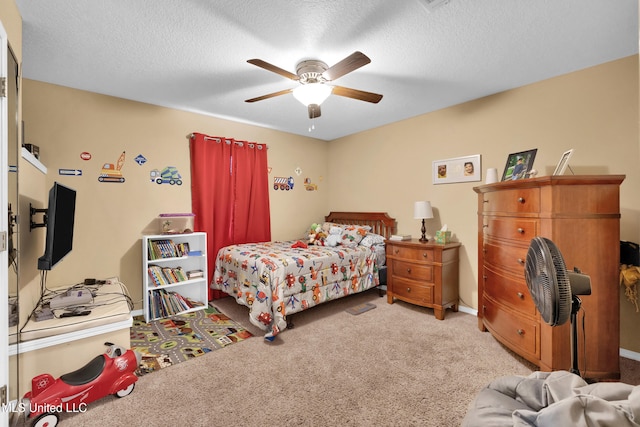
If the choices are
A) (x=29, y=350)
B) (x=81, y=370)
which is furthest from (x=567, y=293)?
(x=29, y=350)

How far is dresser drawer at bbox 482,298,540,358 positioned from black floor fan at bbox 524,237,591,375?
0.97m

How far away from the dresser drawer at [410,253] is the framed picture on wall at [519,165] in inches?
44.7

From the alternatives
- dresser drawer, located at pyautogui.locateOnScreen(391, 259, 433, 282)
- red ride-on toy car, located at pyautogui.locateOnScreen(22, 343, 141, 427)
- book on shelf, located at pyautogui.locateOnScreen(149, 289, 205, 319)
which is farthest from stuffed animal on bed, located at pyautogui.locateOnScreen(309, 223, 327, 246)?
red ride-on toy car, located at pyautogui.locateOnScreen(22, 343, 141, 427)

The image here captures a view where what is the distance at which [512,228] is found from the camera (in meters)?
2.36

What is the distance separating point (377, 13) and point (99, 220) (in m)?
3.43

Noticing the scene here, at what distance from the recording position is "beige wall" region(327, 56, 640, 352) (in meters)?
2.41

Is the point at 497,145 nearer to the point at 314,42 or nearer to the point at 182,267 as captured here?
the point at 314,42

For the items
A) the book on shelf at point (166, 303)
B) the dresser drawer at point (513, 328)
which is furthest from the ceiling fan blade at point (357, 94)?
the book on shelf at point (166, 303)

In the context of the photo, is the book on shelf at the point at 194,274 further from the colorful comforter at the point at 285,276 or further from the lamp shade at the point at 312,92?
the lamp shade at the point at 312,92

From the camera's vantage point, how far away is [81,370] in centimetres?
187

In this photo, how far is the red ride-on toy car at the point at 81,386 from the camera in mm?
1644

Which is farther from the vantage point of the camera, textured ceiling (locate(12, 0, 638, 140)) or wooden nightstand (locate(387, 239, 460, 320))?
wooden nightstand (locate(387, 239, 460, 320))

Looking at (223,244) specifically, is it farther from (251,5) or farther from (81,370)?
(251,5)

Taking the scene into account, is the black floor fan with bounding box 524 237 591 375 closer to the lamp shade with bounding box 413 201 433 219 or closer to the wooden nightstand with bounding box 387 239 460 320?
the wooden nightstand with bounding box 387 239 460 320
